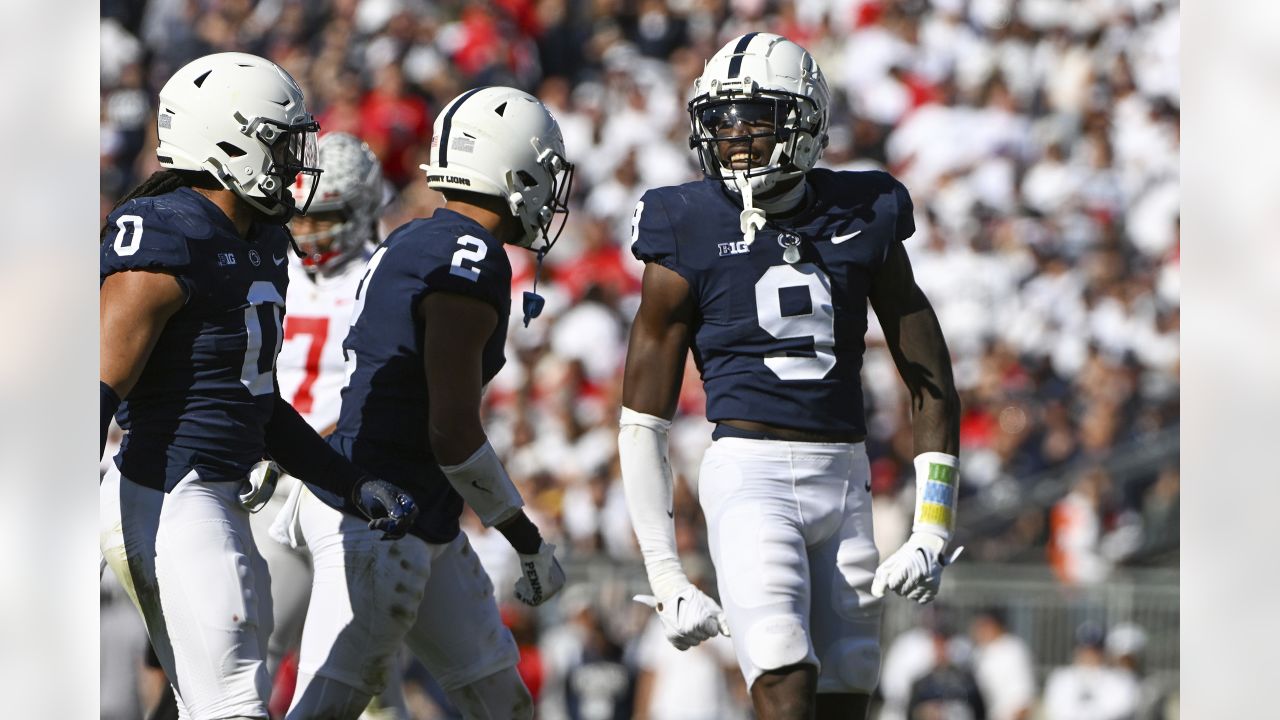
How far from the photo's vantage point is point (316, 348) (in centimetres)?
534

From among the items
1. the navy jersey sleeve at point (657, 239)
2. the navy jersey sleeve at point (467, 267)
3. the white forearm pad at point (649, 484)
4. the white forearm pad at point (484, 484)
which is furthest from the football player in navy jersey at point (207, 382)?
the navy jersey sleeve at point (657, 239)

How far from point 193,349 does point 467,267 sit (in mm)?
640

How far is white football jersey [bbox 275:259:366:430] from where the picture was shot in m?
5.29

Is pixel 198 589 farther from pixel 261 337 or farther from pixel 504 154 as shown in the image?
pixel 504 154

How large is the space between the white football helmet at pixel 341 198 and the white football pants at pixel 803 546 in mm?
1772

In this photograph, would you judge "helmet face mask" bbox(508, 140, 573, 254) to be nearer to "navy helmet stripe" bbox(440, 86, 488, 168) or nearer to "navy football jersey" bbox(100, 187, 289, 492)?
"navy helmet stripe" bbox(440, 86, 488, 168)

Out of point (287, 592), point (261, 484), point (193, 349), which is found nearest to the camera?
point (193, 349)

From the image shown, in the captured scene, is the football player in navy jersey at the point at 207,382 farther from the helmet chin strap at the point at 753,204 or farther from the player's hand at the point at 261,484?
the helmet chin strap at the point at 753,204

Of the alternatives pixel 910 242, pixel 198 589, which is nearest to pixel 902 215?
pixel 198 589

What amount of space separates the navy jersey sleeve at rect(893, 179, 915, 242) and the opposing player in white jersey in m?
1.60

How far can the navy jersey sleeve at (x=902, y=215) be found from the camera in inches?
168

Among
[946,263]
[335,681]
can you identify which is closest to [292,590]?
[335,681]
